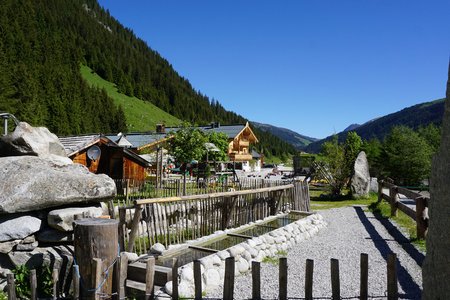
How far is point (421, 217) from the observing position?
33.3 ft

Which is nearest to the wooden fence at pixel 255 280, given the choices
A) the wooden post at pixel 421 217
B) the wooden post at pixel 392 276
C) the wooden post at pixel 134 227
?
the wooden post at pixel 392 276

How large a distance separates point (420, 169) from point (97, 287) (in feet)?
116

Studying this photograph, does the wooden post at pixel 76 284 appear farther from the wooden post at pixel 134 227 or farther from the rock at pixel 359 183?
the rock at pixel 359 183

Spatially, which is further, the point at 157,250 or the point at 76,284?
the point at 157,250

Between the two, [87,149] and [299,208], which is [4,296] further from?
[87,149]

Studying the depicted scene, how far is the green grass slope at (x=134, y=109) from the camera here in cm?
9354

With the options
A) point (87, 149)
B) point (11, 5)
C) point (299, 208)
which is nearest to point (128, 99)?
point (11, 5)

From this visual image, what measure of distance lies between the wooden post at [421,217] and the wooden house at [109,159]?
63.8ft

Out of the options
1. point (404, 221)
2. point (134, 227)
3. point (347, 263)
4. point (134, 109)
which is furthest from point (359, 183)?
point (134, 109)

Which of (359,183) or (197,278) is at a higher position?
(359,183)

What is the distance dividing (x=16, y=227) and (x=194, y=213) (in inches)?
179

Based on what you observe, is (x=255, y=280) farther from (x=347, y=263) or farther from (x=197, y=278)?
(x=347, y=263)

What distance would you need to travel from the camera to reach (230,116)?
15400cm

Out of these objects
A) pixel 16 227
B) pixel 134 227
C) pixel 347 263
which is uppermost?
pixel 16 227
